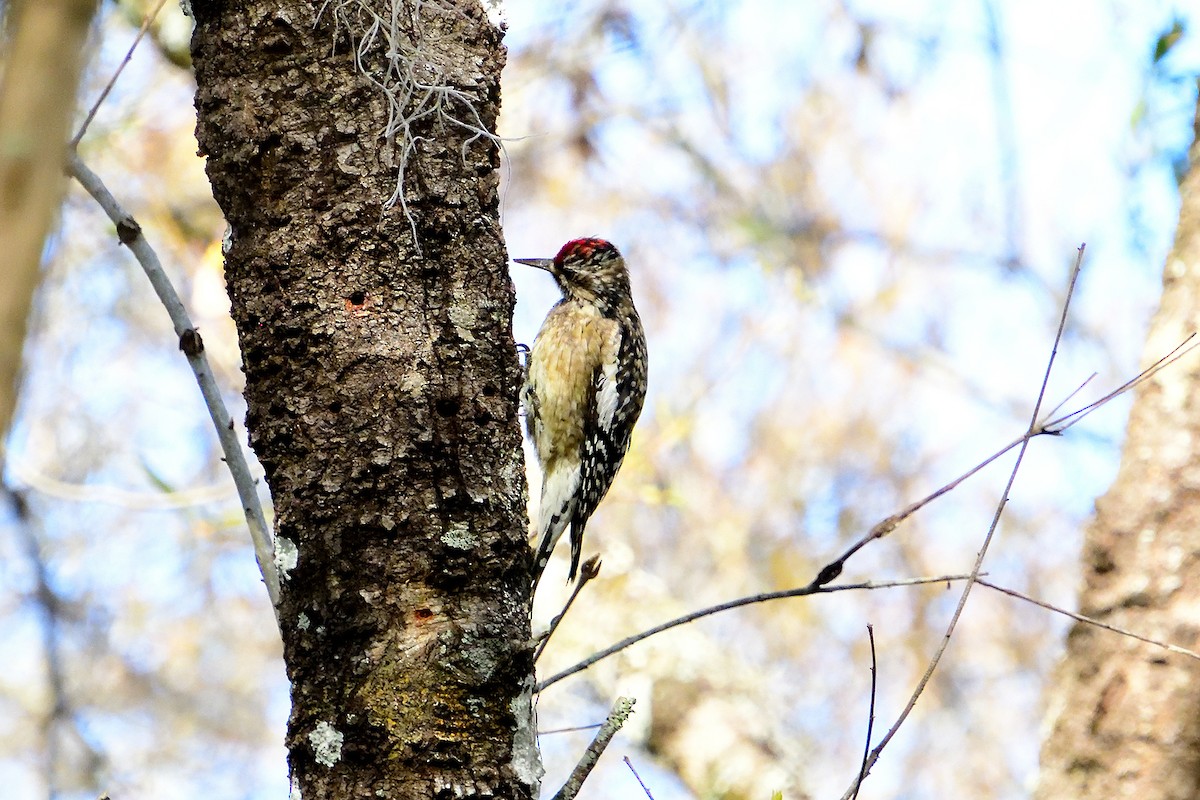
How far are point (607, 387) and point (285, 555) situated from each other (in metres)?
2.74

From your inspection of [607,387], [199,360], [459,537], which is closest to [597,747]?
[459,537]

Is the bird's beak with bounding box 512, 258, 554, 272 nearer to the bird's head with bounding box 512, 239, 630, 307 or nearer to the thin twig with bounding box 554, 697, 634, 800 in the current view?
the bird's head with bounding box 512, 239, 630, 307

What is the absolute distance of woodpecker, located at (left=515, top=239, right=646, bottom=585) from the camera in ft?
14.9

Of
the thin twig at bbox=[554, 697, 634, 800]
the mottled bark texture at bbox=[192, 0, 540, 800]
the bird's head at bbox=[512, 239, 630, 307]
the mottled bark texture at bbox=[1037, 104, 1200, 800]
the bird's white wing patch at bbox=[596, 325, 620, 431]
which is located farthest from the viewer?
the bird's head at bbox=[512, 239, 630, 307]

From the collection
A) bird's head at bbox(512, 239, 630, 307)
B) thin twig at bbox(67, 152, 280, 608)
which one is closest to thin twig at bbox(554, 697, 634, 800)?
thin twig at bbox(67, 152, 280, 608)

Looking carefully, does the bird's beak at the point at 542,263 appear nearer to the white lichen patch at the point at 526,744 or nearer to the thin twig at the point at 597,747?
the white lichen patch at the point at 526,744

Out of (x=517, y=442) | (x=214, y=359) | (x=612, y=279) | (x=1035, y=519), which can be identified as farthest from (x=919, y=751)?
(x=517, y=442)

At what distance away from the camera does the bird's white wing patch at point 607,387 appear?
15.1 feet

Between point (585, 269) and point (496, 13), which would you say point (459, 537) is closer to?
point (496, 13)

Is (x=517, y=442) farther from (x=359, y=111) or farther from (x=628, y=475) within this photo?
(x=628, y=475)

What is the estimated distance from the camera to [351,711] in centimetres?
188

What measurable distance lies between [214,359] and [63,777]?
2.04 m

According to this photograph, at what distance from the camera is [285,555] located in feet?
6.42

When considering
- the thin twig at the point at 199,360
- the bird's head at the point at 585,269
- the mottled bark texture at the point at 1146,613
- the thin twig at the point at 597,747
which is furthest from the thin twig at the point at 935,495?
the bird's head at the point at 585,269
